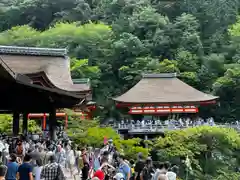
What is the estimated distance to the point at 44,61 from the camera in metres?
19.5

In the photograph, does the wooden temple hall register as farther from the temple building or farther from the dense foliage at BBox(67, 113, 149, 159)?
the temple building

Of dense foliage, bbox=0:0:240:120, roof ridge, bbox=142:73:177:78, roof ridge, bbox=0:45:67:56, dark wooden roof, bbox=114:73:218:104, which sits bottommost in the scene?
dark wooden roof, bbox=114:73:218:104

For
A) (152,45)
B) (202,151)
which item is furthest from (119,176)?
(152,45)

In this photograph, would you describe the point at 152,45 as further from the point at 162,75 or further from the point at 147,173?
the point at 147,173

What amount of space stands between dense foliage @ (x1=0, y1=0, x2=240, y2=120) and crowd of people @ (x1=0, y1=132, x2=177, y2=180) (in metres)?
23.3

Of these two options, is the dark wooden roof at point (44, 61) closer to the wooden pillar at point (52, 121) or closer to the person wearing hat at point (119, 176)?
the wooden pillar at point (52, 121)

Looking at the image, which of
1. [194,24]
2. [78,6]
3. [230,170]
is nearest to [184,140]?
[230,170]

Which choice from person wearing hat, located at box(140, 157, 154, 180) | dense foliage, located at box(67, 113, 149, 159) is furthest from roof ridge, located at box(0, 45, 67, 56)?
person wearing hat, located at box(140, 157, 154, 180)

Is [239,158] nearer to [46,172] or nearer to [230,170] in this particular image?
[230,170]

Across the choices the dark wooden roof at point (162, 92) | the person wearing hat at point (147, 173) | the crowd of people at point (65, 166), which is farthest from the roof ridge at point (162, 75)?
the person wearing hat at point (147, 173)

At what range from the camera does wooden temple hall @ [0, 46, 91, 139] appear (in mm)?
10623

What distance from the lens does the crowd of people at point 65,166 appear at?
668 cm

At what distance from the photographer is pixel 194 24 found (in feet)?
136

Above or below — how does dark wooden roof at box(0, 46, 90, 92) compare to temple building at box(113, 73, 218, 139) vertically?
above
